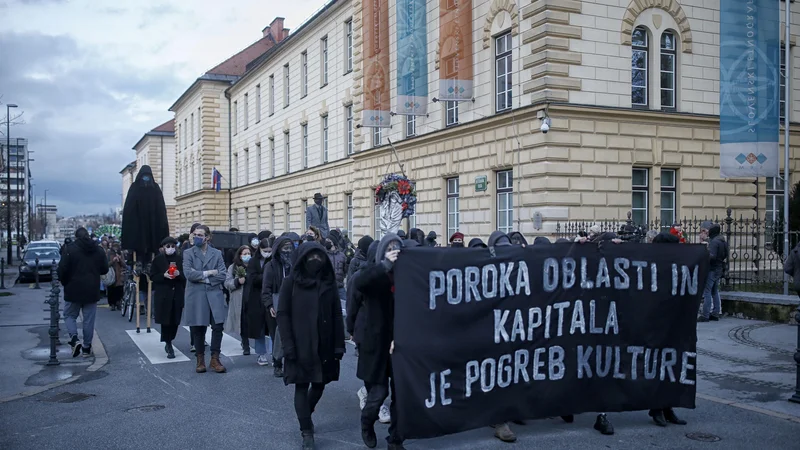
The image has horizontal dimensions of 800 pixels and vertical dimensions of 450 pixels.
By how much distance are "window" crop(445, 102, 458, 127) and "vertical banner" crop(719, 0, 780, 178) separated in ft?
27.6

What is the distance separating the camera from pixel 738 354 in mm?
11469

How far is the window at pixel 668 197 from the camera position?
20.7 metres

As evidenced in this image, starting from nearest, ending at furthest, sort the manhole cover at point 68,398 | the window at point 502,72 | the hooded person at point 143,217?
the manhole cover at point 68,398 < the hooded person at point 143,217 < the window at point 502,72

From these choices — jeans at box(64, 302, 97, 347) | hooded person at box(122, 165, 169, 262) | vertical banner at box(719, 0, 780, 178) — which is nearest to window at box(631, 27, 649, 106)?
vertical banner at box(719, 0, 780, 178)

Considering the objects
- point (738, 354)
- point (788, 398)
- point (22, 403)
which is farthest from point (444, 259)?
point (738, 354)

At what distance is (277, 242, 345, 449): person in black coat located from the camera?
22.4 feet

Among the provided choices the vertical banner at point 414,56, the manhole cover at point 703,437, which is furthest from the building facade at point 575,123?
the manhole cover at point 703,437

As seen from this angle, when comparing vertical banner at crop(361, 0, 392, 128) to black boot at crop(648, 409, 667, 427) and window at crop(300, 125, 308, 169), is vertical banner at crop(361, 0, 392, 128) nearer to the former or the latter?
window at crop(300, 125, 308, 169)

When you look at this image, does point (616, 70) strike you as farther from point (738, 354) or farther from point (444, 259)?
point (444, 259)

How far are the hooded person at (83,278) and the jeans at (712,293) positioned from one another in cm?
1111

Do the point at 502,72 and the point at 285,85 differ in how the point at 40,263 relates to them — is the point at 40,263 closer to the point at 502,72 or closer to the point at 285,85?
the point at 285,85

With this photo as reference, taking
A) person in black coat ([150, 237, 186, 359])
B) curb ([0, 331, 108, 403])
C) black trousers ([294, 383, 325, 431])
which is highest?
person in black coat ([150, 237, 186, 359])

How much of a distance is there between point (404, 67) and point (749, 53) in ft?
36.2

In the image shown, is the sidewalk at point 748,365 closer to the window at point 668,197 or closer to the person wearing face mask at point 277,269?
the person wearing face mask at point 277,269
